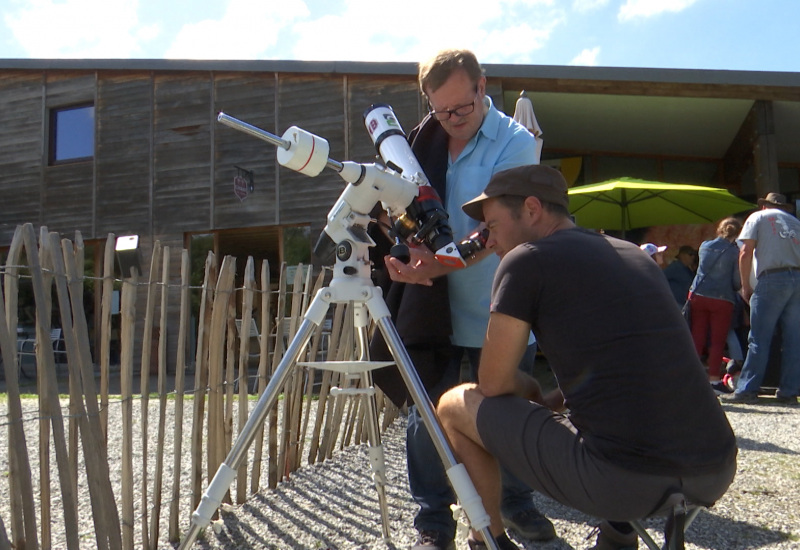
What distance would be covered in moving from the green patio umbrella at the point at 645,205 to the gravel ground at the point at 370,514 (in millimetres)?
4311

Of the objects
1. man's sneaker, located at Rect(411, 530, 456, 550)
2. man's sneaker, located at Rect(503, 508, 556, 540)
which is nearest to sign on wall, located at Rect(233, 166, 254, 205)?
man's sneaker, located at Rect(503, 508, 556, 540)

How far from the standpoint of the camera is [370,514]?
3.25m

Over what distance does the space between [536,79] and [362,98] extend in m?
2.64

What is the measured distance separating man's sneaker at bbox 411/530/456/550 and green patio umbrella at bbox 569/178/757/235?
6.07m

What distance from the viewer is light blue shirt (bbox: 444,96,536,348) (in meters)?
2.68

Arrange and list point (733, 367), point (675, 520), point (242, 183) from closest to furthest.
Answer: point (675, 520)
point (733, 367)
point (242, 183)

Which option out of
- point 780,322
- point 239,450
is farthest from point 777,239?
point 239,450

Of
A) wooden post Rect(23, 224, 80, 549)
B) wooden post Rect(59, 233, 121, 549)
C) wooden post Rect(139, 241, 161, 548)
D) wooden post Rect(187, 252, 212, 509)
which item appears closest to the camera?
wooden post Rect(23, 224, 80, 549)

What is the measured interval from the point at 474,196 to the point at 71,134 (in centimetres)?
1188

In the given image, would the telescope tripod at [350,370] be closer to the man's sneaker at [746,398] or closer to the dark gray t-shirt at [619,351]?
the dark gray t-shirt at [619,351]

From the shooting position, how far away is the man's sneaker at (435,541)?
2475 millimetres

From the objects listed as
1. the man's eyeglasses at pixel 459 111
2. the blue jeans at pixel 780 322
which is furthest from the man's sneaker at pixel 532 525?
the blue jeans at pixel 780 322

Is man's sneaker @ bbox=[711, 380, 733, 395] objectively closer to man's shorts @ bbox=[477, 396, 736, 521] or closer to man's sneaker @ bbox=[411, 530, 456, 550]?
man's sneaker @ bbox=[411, 530, 456, 550]

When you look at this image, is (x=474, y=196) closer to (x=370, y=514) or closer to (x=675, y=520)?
(x=675, y=520)
